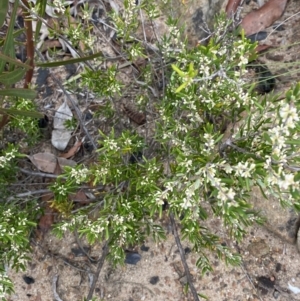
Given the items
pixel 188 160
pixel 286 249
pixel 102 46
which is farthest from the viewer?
pixel 102 46

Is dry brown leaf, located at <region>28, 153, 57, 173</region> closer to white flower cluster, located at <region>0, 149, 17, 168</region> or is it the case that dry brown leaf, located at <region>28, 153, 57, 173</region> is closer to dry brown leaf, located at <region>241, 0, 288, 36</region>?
white flower cluster, located at <region>0, 149, 17, 168</region>

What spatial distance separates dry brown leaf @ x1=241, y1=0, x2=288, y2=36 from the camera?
3330 millimetres

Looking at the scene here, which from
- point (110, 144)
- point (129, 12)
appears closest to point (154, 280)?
point (110, 144)

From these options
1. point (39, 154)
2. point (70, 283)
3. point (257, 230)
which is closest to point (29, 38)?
point (39, 154)

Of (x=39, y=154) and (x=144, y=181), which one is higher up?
(x=144, y=181)

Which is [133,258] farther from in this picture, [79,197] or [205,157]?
[205,157]

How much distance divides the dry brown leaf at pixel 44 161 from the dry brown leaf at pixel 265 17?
1638 millimetres

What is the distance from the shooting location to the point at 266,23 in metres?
3.34

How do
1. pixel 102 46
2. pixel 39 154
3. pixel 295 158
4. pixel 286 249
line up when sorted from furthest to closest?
pixel 102 46, pixel 39 154, pixel 286 249, pixel 295 158

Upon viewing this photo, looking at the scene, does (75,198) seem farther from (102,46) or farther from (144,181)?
(102,46)

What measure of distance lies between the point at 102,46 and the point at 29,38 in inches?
51.6

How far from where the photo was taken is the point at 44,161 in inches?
124

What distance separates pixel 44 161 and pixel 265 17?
1.86 meters

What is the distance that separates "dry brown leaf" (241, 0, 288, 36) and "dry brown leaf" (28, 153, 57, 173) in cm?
164
